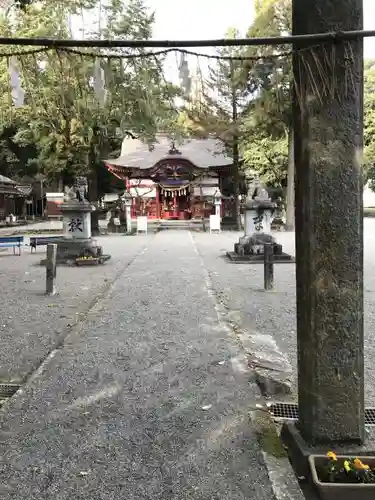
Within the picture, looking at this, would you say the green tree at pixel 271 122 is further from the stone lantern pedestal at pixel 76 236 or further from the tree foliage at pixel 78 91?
the stone lantern pedestal at pixel 76 236

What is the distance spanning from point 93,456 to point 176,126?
2617 centimetres

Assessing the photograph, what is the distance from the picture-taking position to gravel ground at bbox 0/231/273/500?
294 cm

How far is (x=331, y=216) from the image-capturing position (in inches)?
120

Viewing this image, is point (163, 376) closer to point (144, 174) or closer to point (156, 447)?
point (156, 447)

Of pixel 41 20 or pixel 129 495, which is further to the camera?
pixel 41 20

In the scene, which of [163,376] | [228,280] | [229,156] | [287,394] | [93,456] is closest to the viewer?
[93,456]

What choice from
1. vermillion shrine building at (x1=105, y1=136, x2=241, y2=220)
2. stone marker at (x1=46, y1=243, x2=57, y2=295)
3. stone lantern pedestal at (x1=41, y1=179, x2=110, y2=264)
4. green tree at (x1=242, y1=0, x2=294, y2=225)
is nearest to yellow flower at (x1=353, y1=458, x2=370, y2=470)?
green tree at (x1=242, y1=0, x2=294, y2=225)

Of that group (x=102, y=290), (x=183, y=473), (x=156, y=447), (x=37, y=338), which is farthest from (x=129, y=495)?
(x=102, y=290)

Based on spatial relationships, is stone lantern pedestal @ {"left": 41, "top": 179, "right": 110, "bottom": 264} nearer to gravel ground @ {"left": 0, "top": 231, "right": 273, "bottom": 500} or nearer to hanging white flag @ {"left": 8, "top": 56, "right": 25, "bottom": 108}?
gravel ground @ {"left": 0, "top": 231, "right": 273, "bottom": 500}

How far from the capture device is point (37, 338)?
6.43 metres

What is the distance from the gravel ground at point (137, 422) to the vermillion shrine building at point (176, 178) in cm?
2707

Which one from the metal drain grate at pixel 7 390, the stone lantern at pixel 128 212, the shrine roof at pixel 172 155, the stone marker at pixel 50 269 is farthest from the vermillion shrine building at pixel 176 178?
the metal drain grate at pixel 7 390

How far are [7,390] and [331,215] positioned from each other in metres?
3.36

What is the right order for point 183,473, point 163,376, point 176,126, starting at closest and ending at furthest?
point 183,473 < point 163,376 < point 176,126
